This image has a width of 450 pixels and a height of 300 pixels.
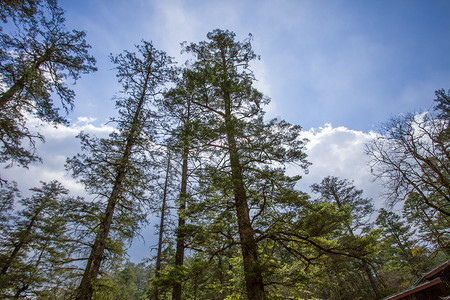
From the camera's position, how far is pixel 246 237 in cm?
560

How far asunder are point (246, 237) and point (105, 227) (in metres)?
6.05

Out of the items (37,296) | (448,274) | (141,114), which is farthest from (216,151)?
(37,296)

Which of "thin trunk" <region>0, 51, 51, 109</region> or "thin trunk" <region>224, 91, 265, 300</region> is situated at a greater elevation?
"thin trunk" <region>0, 51, 51, 109</region>

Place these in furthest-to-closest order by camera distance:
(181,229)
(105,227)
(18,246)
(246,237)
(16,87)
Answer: (18,246) < (105,227) < (16,87) < (181,229) < (246,237)

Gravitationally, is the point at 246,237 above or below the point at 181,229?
below

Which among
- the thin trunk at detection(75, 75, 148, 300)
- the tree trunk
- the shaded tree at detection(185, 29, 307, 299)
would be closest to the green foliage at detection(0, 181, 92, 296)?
the tree trunk

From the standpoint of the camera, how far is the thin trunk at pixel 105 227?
6539mm

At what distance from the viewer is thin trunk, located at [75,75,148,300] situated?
654 centimetres

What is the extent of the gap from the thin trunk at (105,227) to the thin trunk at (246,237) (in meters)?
5.43

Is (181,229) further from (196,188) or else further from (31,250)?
(31,250)

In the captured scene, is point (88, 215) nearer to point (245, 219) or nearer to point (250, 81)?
point (245, 219)

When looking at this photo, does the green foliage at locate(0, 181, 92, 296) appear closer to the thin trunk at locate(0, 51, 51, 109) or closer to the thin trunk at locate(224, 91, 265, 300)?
the thin trunk at locate(0, 51, 51, 109)

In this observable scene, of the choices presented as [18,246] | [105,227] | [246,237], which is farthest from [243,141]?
[18,246]

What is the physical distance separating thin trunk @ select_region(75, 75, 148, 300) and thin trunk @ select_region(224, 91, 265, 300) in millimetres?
5433
